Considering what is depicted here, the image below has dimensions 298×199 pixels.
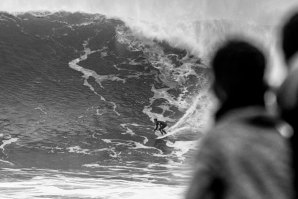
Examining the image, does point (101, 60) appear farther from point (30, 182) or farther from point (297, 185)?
point (297, 185)

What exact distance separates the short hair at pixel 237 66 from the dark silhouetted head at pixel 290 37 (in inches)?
8.1

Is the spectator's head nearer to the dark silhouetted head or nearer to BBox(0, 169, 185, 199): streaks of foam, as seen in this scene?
the dark silhouetted head

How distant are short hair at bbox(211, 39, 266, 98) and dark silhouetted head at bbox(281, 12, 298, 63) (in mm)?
207

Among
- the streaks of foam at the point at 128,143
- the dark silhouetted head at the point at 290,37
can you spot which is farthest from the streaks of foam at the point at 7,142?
the dark silhouetted head at the point at 290,37

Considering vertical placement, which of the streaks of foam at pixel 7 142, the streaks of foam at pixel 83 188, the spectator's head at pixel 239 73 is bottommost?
the spectator's head at pixel 239 73

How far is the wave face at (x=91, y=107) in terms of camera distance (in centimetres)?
1194

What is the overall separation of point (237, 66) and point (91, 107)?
2395 cm

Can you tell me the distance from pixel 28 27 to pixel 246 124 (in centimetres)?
3324

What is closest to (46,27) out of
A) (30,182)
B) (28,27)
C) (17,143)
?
(28,27)

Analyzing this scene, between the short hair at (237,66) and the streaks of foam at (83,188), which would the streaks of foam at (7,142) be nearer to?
the streaks of foam at (83,188)

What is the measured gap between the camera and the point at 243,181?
3.34 ft

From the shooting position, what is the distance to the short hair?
3.84 feet

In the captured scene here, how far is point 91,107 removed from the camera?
24906mm

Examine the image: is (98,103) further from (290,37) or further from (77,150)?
(290,37)
